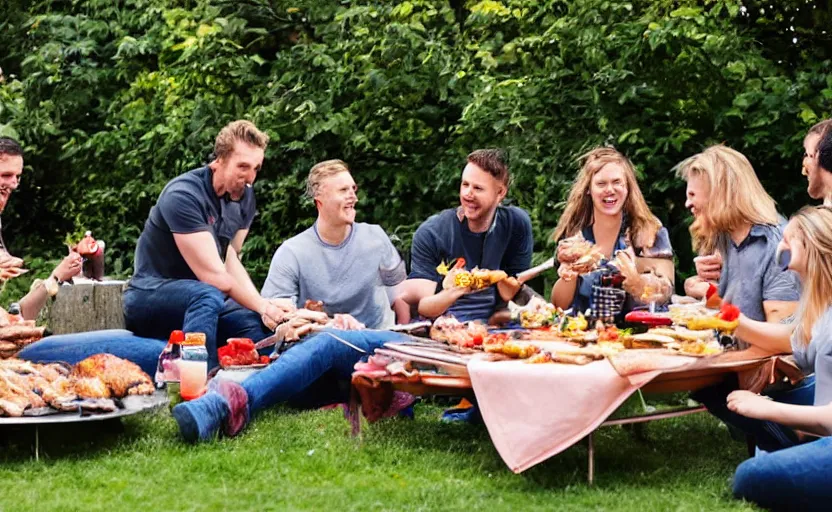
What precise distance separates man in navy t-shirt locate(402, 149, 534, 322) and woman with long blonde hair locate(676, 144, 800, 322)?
1.26m

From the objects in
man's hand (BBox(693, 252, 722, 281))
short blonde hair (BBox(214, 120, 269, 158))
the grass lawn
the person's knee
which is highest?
short blonde hair (BBox(214, 120, 269, 158))

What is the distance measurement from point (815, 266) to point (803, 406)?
1.63 feet

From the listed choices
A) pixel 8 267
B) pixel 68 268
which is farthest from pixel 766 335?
pixel 8 267

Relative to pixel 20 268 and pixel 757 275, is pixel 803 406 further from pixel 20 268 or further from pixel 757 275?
pixel 20 268

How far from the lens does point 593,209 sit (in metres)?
5.85

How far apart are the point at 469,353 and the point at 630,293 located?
3.50ft

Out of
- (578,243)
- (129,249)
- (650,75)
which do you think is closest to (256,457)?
(578,243)

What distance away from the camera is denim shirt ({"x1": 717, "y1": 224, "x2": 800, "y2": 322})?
4581 mm

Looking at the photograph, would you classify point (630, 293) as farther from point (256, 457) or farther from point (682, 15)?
point (682, 15)

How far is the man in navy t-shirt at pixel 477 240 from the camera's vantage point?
237 inches

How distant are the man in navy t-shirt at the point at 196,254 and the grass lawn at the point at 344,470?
679 mm

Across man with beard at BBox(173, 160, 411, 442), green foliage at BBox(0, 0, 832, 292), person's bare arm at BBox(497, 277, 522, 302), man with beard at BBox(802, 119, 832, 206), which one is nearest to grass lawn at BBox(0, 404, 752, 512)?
man with beard at BBox(173, 160, 411, 442)

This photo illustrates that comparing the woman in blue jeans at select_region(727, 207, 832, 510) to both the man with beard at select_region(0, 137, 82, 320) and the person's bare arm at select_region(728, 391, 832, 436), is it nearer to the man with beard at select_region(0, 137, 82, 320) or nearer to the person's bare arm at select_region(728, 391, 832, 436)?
the person's bare arm at select_region(728, 391, 832, 436)

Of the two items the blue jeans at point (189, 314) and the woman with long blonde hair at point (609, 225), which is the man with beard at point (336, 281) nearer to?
the blue jeans at point (189, 314)
